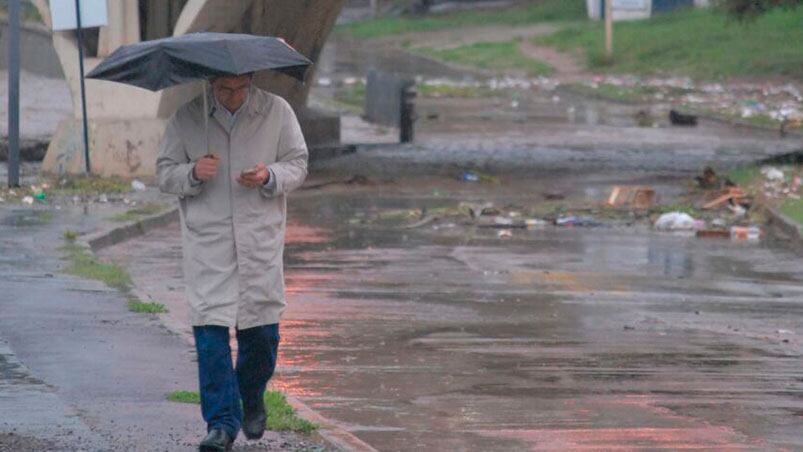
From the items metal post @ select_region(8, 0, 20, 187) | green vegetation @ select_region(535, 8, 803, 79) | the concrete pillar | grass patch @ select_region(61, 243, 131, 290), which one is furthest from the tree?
green vegetation @ select_region(535, 8, 803, 79)

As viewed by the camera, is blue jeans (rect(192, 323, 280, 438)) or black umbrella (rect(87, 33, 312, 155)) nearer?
black umbrella (rect(87, 33, 312, 155))

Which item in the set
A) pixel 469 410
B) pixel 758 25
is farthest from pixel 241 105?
pixel 758 25

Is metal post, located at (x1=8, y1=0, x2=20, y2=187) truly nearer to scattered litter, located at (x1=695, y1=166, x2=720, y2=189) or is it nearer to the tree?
scattered litter, located at (x1=695, y1=166, x2=720, y2=189)

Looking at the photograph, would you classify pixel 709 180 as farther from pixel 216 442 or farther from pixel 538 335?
pixel 216 442

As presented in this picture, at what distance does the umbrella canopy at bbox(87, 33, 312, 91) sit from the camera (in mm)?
7152

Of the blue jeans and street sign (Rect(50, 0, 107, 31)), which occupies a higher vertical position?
street sign (Rect(50, 0, 107, 31))

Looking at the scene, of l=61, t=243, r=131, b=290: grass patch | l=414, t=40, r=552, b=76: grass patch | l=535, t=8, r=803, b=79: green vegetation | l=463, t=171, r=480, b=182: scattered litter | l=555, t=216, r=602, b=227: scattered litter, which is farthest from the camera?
l=414, t=40, r=552, b=76: grass patch

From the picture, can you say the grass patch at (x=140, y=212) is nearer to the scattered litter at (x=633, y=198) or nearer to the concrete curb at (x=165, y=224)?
the concrete curb at (x=165, y=224)

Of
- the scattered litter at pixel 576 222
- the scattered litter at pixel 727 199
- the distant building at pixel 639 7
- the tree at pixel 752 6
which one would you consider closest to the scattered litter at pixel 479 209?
the scattered litter at pixel 576 222

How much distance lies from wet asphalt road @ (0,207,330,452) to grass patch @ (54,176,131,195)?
6743 mm

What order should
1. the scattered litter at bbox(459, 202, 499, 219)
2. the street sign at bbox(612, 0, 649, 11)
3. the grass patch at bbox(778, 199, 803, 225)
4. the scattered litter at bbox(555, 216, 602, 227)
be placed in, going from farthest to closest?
1. the street sign at bbox(612, 0, 649, 11)
2. the scattered litter at bbox(459, 202, 499, 219)
3. the scattered litter at bbox(555, 216, 602, 227)
4. the grass patch at bbox(778, 199, 803, 225)

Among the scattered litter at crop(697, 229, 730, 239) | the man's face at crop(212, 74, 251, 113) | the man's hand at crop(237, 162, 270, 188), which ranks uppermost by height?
the man's face at crop(212, 74, 251, 113)

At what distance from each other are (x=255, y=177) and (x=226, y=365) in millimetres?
815

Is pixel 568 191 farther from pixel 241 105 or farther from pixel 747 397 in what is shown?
pixel 241 105
